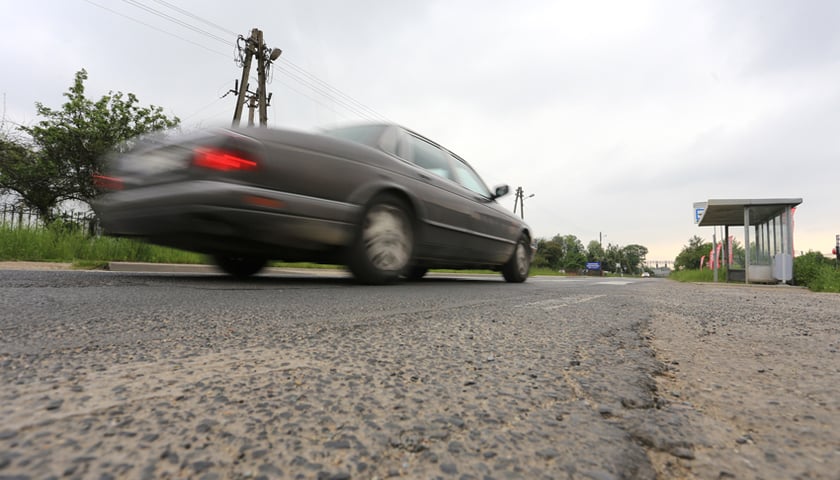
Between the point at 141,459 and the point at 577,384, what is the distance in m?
0.84

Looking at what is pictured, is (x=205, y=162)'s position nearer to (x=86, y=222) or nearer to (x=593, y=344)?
(x=593, y=344)

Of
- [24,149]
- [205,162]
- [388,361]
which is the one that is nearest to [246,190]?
[205,162]

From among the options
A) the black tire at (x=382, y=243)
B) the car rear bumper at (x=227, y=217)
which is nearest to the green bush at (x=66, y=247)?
the car rear bumper at (x=227, y=217)

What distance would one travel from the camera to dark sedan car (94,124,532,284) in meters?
3.05

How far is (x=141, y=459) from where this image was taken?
555 mm

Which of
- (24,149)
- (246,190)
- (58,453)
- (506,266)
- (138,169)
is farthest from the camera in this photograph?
(24,149)

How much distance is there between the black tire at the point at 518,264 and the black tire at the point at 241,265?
3.27 metres

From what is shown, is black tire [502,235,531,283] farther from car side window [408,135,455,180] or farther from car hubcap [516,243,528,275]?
car side window [408,135,455,180]

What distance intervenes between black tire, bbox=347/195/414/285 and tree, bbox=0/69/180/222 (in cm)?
1823

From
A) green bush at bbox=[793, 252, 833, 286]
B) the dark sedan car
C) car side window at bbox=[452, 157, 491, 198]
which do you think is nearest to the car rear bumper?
the dark sedan car

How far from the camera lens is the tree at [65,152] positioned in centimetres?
1756

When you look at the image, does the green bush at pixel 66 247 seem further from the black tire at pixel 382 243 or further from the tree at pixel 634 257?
the tree at pixel 634 257

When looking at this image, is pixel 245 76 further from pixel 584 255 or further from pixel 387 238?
pixel 584 255

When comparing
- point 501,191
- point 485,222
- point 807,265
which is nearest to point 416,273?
point 485,222
